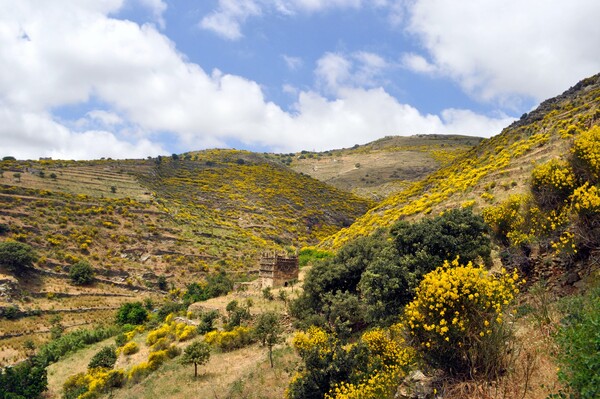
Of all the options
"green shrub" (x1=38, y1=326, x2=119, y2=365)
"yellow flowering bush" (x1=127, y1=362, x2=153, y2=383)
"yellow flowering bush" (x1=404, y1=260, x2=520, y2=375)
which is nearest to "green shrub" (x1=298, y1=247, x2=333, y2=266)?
"green shrub" (x1=38, y1=326, x2=119, y2=365)

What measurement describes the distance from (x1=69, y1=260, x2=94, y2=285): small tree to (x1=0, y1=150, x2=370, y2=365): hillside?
706mm

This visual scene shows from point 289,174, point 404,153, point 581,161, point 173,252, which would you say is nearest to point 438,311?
point 581,161

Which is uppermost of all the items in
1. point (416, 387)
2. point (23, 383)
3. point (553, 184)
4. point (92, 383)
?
point (553, 184)

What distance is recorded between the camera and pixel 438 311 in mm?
8570

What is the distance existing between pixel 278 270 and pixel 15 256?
2652 cm

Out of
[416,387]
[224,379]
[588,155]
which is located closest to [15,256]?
[224,379]

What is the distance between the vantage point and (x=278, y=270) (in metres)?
30.9

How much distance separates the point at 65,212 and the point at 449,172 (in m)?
47.3

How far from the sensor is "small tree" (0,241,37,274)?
37.5 metres

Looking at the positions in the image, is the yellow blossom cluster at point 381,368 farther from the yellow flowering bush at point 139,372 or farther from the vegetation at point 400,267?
the yellow flowering bush at point 139,372

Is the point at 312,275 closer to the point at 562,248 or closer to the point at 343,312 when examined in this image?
the point at 343,312

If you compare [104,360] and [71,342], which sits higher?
[71,342]

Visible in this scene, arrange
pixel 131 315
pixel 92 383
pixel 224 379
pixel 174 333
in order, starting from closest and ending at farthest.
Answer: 1. pixel 224 379
2. pixel 92 383
3. pixel 174 333
4. pixel 131 315

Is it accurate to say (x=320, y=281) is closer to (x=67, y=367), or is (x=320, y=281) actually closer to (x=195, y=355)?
(x=195, y=355)
